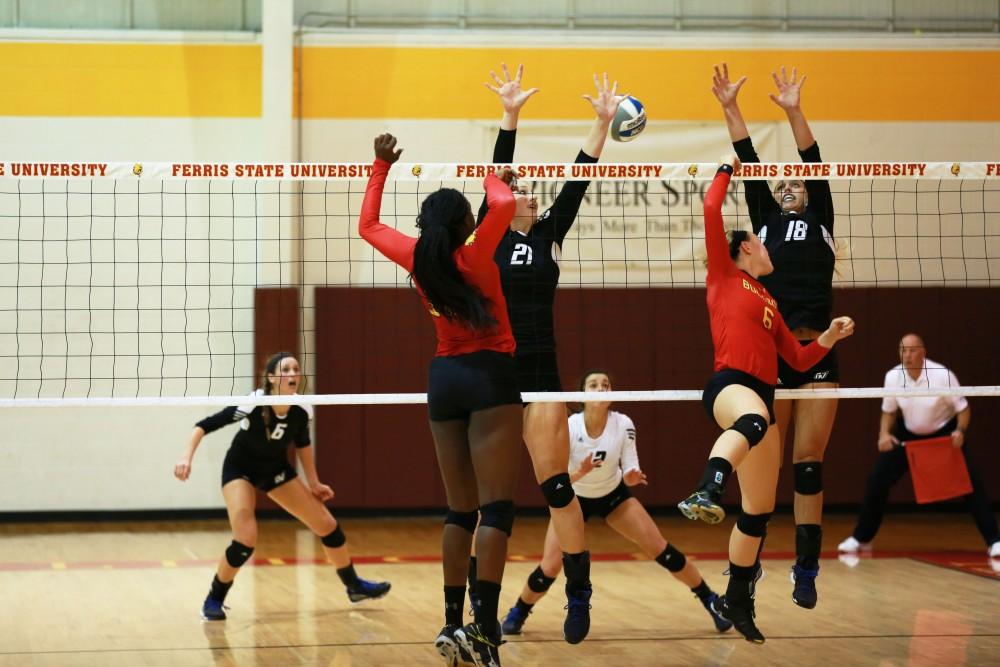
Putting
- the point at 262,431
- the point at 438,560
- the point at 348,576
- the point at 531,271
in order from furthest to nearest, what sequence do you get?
the point at 438,560 → the point at 348,576 → the point at 262,431 → the point at 531,271

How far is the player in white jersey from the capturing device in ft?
24.8

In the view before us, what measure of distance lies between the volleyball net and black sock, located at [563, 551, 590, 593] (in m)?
6.15

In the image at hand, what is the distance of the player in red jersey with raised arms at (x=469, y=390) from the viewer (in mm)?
5172

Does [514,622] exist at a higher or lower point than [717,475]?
lower

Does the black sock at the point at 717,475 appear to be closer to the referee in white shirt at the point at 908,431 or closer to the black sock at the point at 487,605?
the black sock at the point at 487,605

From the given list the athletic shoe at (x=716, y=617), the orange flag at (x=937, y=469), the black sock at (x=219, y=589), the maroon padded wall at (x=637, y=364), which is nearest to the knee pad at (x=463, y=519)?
the athletic shoe at (x=716, y=617)

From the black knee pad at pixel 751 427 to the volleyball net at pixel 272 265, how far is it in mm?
6700

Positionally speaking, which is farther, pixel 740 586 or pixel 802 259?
pixel 802 259

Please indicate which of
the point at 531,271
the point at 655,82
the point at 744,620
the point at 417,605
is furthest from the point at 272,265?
the point at 744,620

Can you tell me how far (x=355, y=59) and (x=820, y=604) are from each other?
25.9ft

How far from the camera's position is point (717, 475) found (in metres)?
5.64

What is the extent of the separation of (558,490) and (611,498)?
1.37 m

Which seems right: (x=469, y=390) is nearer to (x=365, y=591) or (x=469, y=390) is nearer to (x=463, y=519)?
(x=463, y=519)

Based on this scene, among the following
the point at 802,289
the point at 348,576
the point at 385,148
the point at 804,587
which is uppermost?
the point at 385,148
